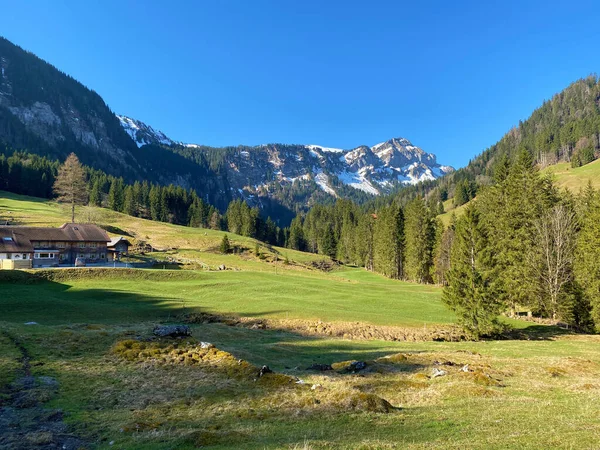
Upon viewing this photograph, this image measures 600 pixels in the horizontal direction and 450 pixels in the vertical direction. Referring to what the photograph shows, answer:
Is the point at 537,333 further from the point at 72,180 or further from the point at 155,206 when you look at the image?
the point at 155,206

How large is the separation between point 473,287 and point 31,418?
120ft

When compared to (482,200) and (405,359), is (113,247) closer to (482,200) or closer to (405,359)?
(405,359)

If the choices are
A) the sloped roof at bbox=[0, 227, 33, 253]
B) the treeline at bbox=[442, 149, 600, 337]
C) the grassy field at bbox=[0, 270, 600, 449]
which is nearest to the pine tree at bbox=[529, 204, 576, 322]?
the treeline at bbox=[442, 149, 600, 337]

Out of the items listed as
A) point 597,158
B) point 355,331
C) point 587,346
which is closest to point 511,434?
point 355,331

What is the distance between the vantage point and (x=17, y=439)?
1103 cm

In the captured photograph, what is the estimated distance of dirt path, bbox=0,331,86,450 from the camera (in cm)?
1090

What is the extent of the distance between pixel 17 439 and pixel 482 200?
254 ft

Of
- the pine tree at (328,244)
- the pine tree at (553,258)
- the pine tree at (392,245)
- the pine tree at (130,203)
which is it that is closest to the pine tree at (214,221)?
the pine tree at (130,203)

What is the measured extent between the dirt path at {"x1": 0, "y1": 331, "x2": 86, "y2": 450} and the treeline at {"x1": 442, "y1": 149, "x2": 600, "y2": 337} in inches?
1374

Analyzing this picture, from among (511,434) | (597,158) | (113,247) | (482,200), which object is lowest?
(511,434)

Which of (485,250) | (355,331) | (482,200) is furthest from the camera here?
(482,200)

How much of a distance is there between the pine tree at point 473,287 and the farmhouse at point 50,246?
65457mm

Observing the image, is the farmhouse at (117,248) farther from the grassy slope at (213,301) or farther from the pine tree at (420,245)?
the pine tree at (420,245)

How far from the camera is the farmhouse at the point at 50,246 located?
197 ft
